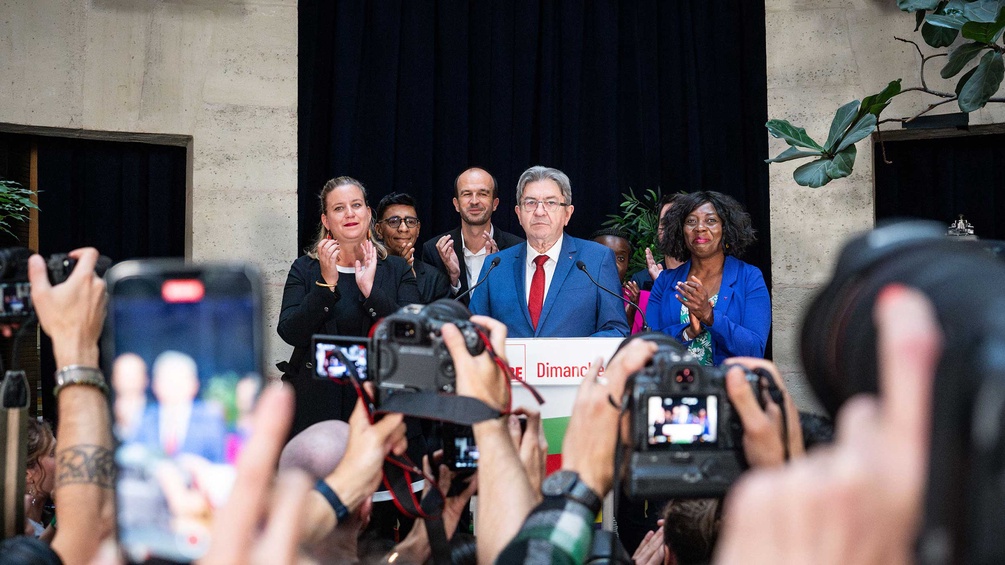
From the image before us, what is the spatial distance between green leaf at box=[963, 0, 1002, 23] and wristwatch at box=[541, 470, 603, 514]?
8.24ft

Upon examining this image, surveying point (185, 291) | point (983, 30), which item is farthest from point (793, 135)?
point (185, 291)

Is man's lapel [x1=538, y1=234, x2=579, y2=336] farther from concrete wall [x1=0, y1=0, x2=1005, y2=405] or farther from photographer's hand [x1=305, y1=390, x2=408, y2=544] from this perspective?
concrete wall [x1=0, y1=0, x2=1005, y2=405]

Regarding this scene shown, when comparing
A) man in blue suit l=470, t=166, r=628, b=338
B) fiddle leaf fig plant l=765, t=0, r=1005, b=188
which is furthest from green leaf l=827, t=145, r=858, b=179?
man in blue suit l=470, t=166, r=628, b=338

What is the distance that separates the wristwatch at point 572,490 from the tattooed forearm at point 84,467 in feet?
1.71

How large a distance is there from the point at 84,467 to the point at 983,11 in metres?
2.90

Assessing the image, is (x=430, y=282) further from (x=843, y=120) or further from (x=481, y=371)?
(x=481, y=371)

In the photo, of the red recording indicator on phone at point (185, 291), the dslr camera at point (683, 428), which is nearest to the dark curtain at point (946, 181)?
the dslr camera at point (683, 428)

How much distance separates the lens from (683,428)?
1271 millimetres

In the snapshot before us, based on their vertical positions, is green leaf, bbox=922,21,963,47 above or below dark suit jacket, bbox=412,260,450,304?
above

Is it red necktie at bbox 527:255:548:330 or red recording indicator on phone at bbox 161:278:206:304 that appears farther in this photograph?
red necktie at bbox 527:255:548:330

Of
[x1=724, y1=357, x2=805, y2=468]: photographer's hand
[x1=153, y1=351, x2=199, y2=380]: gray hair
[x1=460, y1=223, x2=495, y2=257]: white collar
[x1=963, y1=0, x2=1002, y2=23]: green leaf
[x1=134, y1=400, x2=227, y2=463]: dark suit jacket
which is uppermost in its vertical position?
[x1=963, y1=0, x2=1002, y2=23]: green leaf

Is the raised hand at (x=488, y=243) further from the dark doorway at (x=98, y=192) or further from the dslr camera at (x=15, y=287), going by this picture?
the dslr camera at (x=15, y=287)

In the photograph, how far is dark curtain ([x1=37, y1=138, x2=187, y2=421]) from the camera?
475cm

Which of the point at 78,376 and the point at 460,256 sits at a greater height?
the point at 460,256
